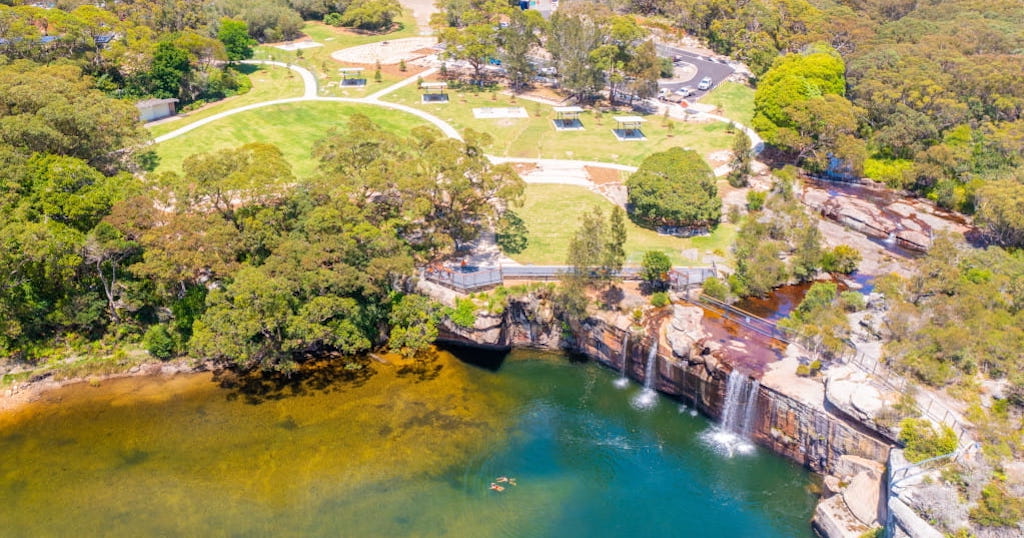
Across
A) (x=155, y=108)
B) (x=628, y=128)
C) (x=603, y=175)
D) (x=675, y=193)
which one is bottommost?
(x=603, y=175)

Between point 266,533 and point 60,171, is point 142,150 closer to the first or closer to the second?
point 60,171

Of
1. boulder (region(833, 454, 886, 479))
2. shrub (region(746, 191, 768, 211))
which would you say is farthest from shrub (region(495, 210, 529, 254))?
boulder (region(833, 454, 886, 479))

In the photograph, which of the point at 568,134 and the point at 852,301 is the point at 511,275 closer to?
the point at 852,301

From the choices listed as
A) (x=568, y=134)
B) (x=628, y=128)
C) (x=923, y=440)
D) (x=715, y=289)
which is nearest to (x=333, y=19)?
(x=568, y=134)

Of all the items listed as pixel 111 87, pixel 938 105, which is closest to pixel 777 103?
pixel 938 105

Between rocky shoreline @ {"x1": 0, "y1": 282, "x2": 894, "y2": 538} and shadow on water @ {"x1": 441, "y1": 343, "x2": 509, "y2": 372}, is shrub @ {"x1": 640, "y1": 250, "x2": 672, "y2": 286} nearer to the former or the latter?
rocky shoreline @ {"x1": 0, "y1": 282, "x2": 894, "y2": 538}
